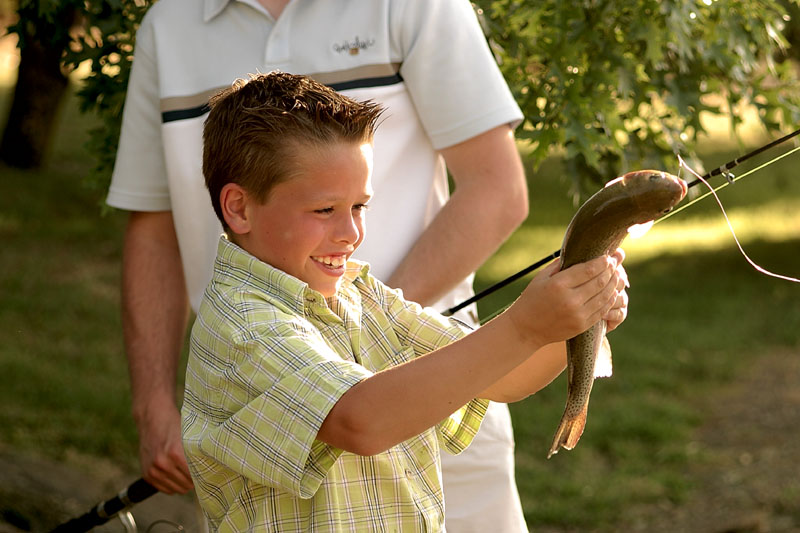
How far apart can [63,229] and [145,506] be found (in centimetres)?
715

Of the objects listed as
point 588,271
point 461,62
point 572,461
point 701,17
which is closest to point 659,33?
point 701,17

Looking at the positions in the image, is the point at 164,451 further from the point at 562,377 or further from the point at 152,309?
the point at 562,377

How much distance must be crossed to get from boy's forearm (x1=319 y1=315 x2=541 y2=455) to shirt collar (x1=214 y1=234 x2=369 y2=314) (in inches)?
11.4

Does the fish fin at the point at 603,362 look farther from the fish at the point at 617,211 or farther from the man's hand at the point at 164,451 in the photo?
the man's hand at the point at 164,451

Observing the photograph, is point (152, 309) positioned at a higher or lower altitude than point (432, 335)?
lower

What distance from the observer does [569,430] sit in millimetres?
2266

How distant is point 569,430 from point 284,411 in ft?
2.03

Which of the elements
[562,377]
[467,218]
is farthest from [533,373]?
[562,377]

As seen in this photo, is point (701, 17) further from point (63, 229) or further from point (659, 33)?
point (63, 229)

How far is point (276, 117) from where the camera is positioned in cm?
218

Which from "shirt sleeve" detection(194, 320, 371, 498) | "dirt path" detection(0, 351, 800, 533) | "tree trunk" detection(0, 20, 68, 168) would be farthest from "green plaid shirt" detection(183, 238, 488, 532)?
"tree trunk" detection(0, 20, 68, 168)

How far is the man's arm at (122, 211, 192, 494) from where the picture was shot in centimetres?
322

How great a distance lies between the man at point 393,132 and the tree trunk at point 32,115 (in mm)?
8790

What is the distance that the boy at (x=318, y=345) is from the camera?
6.44 ft
